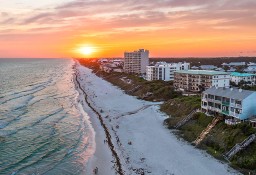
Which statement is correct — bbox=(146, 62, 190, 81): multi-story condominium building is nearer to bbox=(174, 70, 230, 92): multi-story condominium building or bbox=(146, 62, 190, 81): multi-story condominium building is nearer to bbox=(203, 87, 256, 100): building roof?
bbox=(174, 70, 230, 92): multi-story condominium building

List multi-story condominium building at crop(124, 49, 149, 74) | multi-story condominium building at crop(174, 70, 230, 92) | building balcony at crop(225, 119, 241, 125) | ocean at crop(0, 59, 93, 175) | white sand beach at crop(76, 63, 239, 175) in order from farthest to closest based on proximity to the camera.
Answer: multi-story condominium building at crop(124, 49, 149, 74) < multi-story condominium building at crop(174, 70, 230, 92) < building balcony at crop(225, 119, 241, 125) < ocean at crop(0, 59, 93, 175) < white sand beach at crop(76, 63, 239, 175)

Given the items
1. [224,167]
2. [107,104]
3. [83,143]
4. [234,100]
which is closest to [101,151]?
[83,143]

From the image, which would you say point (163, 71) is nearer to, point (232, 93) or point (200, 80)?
point (200, 80)

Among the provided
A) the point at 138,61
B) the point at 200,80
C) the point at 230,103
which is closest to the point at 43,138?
the point at 230,103

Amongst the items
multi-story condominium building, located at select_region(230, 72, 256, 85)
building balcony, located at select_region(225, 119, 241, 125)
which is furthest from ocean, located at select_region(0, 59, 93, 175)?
multi-story condominium building, located at select_region(230, 72, 256, 85)

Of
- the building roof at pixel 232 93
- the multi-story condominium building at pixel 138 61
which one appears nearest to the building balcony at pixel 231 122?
the building roof at pixel 232 93

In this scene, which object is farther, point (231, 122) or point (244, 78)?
point (244, 78)
